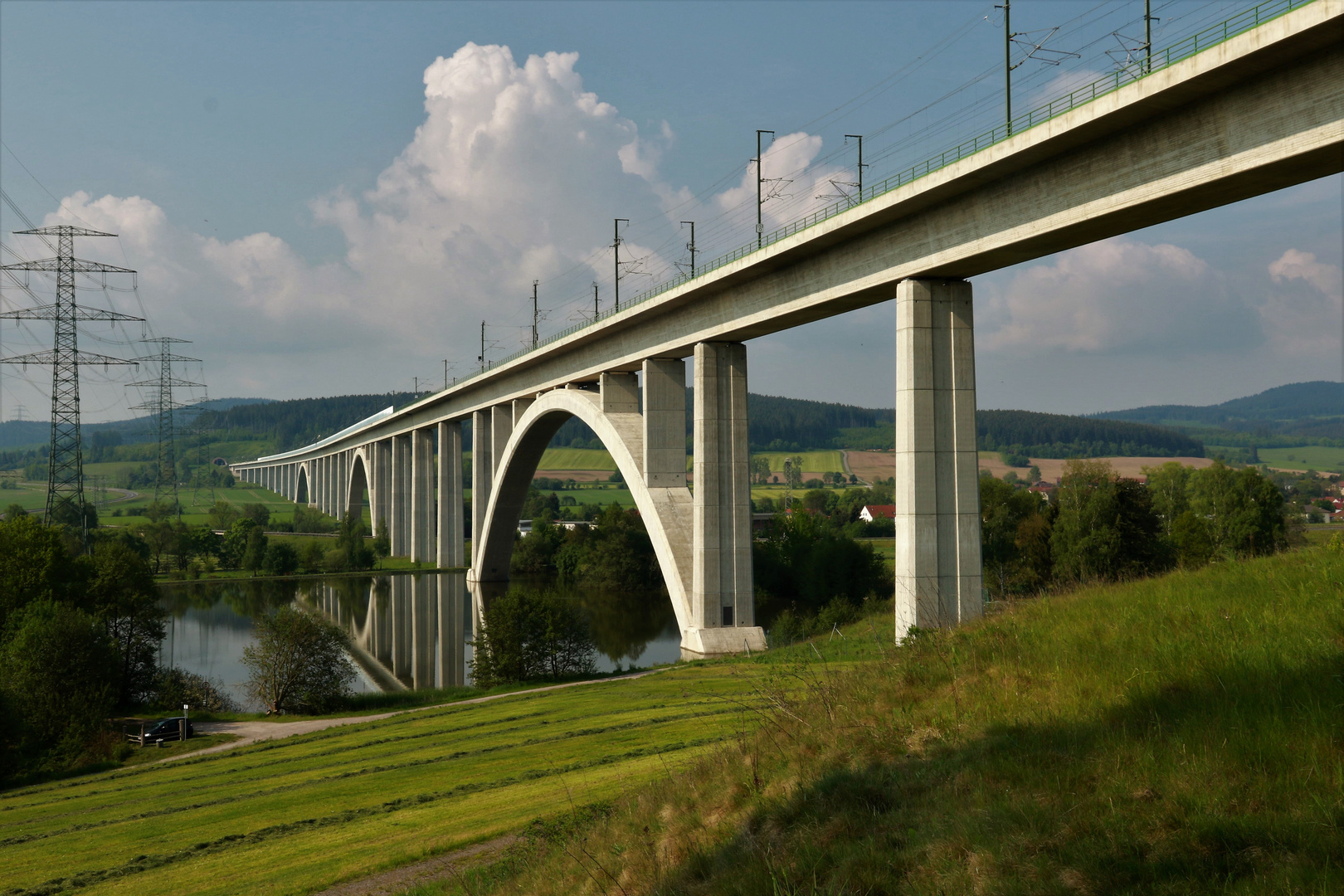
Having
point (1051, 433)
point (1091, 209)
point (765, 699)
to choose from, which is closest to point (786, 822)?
point (765, 699)

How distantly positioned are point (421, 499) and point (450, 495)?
10.1 metres

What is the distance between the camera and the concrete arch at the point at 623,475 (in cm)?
3331

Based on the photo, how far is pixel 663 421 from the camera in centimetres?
3606

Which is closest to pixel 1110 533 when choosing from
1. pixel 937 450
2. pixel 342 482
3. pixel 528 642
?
pixel 937 450

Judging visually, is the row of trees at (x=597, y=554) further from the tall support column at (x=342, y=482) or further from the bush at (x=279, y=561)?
the tall support column at (x=342, y=482)

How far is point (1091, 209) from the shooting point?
16.8m

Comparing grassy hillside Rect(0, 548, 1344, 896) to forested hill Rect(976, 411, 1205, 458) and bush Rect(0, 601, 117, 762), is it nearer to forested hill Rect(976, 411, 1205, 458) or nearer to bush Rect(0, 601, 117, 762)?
bush Rect(0, 601, 117, 762)

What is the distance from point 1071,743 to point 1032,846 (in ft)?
3.99

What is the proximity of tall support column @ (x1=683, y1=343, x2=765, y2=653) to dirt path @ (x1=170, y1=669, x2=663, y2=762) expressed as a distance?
10.9 ft

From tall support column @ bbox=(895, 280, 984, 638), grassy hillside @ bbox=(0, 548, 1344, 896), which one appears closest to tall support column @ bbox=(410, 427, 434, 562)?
tall support column @ bbox=(895, 280, 984, 638)

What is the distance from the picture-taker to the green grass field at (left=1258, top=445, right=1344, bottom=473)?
155500 mm

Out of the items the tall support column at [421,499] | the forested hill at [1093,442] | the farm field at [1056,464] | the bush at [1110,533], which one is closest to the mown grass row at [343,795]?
the bush at [1110,533]

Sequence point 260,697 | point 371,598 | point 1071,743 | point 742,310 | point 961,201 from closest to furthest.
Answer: point 1071,743 → point 961,201 → point 742,310 → point 260,697 → point 371,598

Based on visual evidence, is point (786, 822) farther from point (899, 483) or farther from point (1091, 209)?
point (899, 483)
